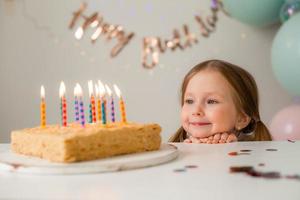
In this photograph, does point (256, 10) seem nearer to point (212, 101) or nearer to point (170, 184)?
point (212, 101)

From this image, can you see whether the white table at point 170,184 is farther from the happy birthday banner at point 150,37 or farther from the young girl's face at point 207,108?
the happy birthday banner at point 150,37

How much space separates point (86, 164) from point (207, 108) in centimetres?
80

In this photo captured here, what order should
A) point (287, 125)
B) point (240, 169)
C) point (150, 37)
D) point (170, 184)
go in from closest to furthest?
point (170, 184), point (240, 169), point (287, 125), point (150, 37)

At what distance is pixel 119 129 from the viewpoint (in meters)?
1.05

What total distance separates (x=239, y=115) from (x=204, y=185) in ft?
3.44

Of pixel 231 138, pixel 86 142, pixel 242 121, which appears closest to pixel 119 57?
pixel 242 121

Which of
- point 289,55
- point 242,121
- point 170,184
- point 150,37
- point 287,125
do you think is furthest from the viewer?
point 150,37

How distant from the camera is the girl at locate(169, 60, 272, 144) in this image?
164 centimetres

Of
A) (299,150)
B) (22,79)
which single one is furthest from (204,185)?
(22,79)

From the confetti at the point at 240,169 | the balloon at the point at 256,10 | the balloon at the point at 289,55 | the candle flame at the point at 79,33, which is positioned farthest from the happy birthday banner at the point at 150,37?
the confetti at the point at 240,169

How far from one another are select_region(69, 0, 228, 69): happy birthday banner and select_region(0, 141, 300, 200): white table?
236cm

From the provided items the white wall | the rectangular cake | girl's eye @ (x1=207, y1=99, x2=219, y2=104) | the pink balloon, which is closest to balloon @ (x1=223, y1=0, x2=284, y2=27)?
the white wall

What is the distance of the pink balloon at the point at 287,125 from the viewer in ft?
7.79

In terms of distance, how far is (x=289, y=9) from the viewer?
2.51m
